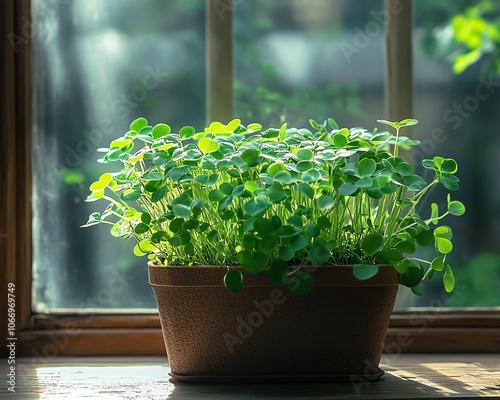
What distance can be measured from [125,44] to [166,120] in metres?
0.19

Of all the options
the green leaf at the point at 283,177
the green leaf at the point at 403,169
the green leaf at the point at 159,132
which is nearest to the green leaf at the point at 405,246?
the green leaf at the point at 403,169

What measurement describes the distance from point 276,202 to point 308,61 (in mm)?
572

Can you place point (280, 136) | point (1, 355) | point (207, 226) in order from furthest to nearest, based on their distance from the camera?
point (1, 355) → point (280, 136) → point (207, 226)

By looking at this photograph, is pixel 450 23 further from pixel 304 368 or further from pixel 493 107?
pixel 304 368

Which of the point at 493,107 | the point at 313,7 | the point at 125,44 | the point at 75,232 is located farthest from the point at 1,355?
the point at 493,107

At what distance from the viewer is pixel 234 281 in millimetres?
1060

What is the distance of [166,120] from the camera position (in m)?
1.51

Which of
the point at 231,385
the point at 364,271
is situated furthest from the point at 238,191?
the point at 231,385

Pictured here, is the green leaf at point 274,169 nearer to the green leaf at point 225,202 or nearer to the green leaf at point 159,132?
the green leaf at point 225,202

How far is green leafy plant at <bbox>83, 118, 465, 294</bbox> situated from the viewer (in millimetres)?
1061

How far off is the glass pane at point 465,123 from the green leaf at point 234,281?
57 centimetres

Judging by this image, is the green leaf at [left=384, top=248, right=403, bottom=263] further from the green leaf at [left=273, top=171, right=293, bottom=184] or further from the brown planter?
the green leaf at [left=273, top=171, right=293, bottom=184]

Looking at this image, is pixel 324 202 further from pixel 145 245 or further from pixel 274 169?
pixel 145 245

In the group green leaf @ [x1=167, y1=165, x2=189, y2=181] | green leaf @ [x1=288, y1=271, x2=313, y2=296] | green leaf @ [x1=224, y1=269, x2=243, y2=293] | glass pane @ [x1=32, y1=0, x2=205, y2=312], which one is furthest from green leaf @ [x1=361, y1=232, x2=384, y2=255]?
glass pane @ [x1=32, y1=0, x2=205, y2=312]
